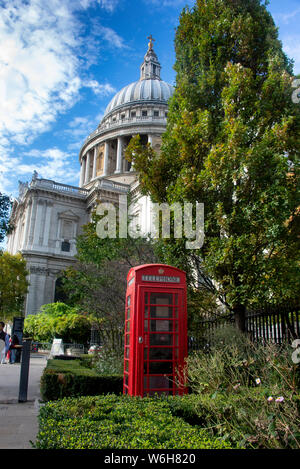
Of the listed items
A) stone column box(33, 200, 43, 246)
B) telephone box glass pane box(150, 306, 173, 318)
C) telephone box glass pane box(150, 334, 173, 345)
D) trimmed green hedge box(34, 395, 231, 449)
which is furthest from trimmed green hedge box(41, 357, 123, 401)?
stone column box(33, 200, 43, 246)

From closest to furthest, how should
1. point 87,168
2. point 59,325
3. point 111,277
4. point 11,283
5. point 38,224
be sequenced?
1. point 111,277
2. point 59,325
3. point 11,283
4. point 38,224
5. point 87,168

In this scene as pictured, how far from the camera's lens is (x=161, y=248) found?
400 inches

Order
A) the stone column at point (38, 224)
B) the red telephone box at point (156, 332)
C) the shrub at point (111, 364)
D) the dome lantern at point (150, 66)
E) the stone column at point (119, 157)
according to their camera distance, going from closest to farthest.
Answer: the red telephone box at point (156, 332) < the shrub at point (111, 364) < the stone column at point (38, 224) < the stone column at point (119, 157) < the dome lantern at point (150, 66)

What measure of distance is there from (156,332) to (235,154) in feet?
13.6

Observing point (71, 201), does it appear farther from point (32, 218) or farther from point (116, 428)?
point (116, 428)

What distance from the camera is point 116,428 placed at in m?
3.74

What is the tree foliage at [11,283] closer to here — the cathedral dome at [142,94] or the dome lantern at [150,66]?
the cathedral dome at [142,94]

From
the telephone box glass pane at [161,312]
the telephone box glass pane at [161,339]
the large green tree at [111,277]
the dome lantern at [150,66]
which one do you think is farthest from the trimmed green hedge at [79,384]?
the dome lantern at [150,66]

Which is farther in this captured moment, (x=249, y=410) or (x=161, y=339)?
(x=161, y=339)

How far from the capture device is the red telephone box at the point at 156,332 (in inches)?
264

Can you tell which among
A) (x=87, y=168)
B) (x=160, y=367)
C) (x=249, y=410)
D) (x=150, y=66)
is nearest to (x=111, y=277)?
(x=160, y=367)

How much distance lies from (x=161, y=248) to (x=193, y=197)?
6.29ft

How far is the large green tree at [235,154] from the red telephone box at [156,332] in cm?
167

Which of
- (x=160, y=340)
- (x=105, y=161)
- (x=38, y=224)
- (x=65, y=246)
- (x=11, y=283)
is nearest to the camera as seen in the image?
(x=160, y=340)
